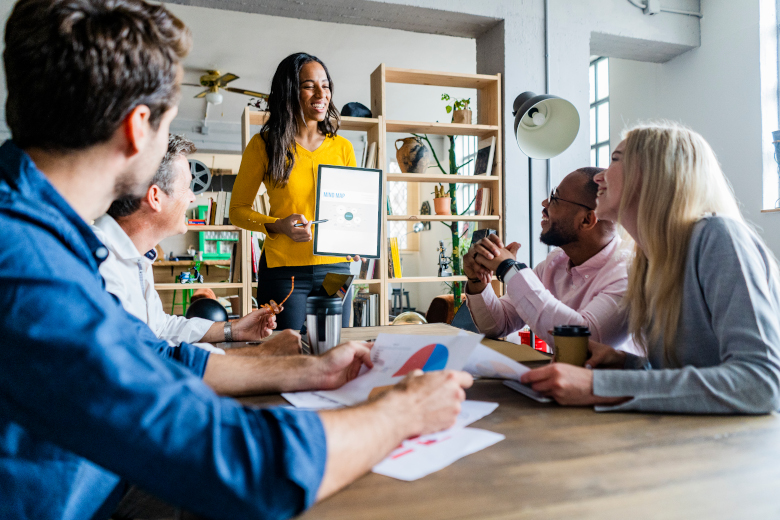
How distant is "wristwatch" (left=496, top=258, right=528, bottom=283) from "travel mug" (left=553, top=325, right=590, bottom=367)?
0.60m

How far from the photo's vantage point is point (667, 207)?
119 cm

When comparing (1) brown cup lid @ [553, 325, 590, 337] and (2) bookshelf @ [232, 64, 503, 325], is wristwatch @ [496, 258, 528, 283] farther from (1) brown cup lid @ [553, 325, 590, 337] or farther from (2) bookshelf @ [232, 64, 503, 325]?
(2) bookshelf @ [232, 64, 503, 325]

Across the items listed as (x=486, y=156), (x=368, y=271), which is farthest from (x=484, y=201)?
(x=368, y=271)

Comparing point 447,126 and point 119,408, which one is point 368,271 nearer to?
point 447,126

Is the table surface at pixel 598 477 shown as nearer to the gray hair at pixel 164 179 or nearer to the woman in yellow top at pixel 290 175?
the gray hair at pixel 164 179

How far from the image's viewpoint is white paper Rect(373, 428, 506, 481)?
645 mm

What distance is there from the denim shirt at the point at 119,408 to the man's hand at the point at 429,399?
176mm

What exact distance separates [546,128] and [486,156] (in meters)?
1.52

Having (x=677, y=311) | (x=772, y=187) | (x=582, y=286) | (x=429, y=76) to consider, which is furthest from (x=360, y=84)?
(x=677, y=311)

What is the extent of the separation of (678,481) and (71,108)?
2.63ft

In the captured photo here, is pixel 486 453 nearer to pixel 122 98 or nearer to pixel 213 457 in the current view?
pixel 213 457

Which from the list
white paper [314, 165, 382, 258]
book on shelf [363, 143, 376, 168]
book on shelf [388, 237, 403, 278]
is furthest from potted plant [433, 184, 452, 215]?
white paper [314, 165, 382, 258]

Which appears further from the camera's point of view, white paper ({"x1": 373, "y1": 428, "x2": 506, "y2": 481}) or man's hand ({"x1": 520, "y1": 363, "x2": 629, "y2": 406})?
man's hand ({"x1": 520, "y1": 363, "x2": 629, "y2": 406})

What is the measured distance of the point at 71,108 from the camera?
2.02ft
